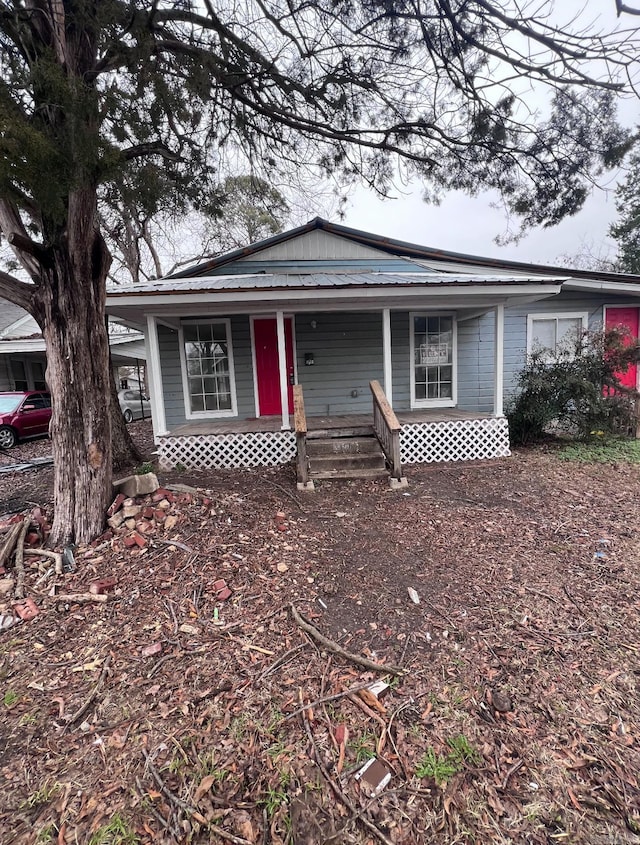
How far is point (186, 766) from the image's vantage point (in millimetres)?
1787

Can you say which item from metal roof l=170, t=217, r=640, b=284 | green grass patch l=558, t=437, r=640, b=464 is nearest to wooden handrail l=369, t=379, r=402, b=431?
green grass patch l=558, t=437, r=640, b=464

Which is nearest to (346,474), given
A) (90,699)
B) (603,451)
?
(90,699)

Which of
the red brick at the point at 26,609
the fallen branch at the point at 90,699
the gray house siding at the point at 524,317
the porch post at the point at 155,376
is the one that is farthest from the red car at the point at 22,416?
the gray house siding at the point at 524,317

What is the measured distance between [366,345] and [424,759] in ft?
24.8

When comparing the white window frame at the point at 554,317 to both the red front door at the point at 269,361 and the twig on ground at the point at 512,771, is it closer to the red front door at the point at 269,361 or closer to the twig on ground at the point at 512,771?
the red front door at the point at 269,361

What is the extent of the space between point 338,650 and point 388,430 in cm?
372

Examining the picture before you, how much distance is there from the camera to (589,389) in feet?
22.1

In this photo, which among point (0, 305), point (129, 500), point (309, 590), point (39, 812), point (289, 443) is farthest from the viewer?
point (0, 305)

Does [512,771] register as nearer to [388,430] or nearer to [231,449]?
[388,430]

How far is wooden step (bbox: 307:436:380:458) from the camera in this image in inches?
246

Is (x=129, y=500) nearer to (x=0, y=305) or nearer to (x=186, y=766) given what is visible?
(x=186, y=766)

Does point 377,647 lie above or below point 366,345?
below

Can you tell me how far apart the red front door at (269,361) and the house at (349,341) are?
2cm

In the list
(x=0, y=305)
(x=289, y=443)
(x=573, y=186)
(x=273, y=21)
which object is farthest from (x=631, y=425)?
(x=0, y=305)
